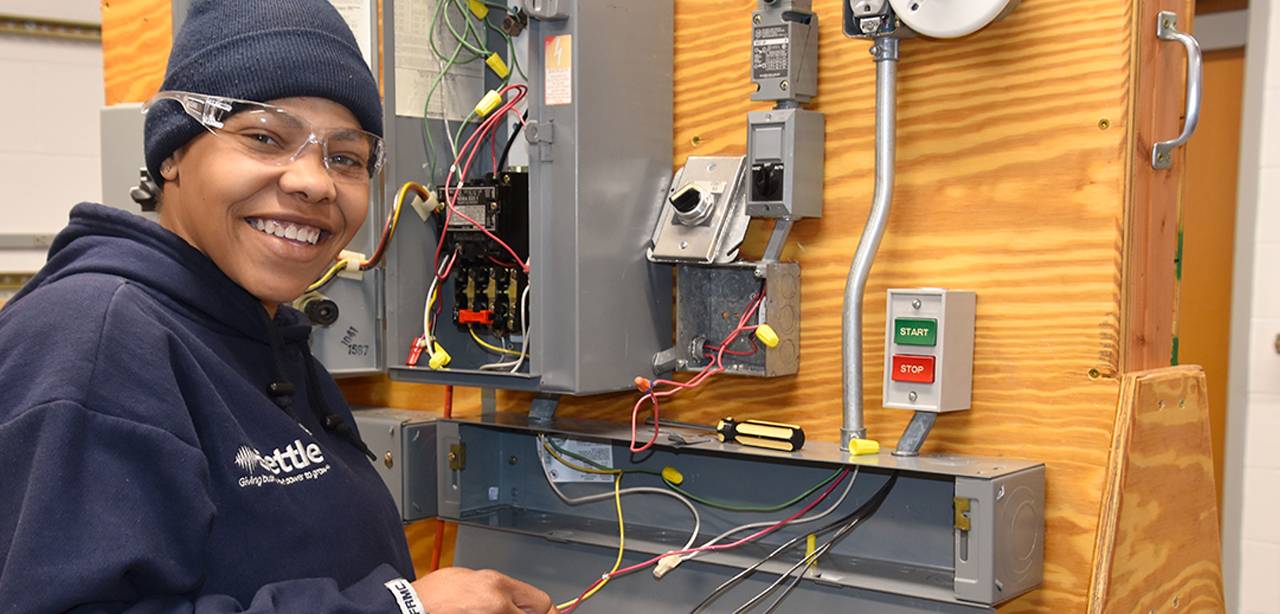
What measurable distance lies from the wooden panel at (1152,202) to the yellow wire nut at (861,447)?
0.38 metres

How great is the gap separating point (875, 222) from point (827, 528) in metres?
0.49

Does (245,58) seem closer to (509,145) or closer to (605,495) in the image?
(509,145)

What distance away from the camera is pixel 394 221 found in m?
2.12

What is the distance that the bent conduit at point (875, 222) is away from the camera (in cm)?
176

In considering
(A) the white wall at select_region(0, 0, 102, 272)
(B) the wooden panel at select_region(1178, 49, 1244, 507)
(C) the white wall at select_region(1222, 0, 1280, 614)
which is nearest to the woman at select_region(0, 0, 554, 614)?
(C) the white wall at select_region(1222, 0, 1280, 614)

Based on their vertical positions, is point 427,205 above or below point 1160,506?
above

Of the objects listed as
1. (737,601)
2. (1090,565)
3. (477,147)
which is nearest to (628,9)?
(477,147)

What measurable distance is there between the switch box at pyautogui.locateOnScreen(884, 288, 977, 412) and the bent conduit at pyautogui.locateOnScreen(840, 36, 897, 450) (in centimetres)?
6

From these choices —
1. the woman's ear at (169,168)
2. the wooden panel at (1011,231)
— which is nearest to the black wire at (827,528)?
the wooden panel at (1011,231)

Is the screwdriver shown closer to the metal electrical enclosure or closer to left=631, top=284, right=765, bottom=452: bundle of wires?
left=631, top=284, right=765, bottom=452: bundle of wires

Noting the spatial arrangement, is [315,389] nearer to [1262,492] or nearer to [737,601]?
[737,601]

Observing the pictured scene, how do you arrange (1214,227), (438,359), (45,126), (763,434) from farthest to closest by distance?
(45,126)
(1214,227)
(438,359)
(763,434)

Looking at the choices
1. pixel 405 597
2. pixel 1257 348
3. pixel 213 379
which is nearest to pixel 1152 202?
pixel 405 597

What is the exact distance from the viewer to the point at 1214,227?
11.0 ft
